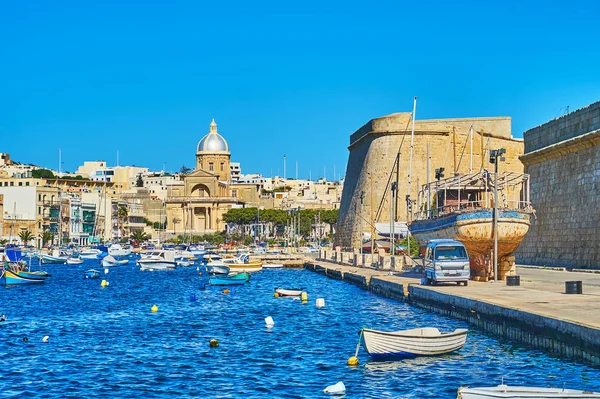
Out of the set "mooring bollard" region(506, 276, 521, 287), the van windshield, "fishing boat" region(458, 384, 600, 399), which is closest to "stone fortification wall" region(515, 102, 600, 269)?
the van windshield

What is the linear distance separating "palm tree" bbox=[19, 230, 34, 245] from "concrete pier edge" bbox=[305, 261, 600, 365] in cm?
8344

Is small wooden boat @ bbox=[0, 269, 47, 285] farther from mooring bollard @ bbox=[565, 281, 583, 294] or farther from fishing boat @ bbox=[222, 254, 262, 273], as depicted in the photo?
mooring bollard @ bbox=[565, 281, 583, 294]

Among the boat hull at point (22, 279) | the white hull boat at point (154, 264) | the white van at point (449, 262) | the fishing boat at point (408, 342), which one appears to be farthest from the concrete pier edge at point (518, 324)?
the white hull boat at point (154, 264)

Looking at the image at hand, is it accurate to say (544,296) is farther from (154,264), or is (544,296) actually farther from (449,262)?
(154,264)

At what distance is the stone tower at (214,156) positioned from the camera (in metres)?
Answer: 159

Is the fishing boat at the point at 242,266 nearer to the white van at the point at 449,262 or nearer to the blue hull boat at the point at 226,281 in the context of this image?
the blue hull boat at the point at 226,281

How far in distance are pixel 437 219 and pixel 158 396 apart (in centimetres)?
2121

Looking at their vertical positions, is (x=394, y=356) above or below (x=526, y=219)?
below

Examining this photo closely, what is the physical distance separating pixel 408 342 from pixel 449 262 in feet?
37.7

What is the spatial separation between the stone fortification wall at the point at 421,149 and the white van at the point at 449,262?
109 feet

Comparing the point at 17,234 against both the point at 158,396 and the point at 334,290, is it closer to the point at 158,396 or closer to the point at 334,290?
the point at 334,290

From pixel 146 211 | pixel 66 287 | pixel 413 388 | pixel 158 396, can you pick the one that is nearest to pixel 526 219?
pixel 413 388

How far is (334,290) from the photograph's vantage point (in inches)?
1650

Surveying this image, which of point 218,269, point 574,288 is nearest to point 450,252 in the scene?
point 574,288
